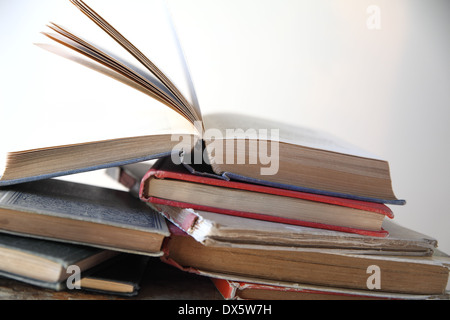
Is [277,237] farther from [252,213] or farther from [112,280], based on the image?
[112,280]

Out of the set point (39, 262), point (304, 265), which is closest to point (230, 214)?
point (304, 265)

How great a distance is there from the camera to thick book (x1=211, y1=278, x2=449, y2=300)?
0.68 meters

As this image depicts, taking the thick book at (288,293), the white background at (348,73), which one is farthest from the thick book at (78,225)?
the white background at (348,73)

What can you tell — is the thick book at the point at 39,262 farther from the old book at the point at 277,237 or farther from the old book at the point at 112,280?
the old book at the point at 277,237

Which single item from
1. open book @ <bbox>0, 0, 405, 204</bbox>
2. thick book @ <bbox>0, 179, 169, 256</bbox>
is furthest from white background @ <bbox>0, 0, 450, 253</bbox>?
thick book @ <bbox>0, 179, 169, 256</bbox>

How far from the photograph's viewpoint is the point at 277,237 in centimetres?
62

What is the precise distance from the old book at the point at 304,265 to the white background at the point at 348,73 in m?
0.96

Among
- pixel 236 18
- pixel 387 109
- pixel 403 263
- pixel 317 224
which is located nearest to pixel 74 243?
pixel 317 224

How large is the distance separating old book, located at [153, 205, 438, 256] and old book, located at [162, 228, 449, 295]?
0.01 m

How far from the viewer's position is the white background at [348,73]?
1623 millimetres

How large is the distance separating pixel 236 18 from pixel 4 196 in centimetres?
121

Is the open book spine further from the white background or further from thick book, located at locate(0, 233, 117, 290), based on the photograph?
the white background

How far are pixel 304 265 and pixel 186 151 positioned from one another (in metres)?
0.27

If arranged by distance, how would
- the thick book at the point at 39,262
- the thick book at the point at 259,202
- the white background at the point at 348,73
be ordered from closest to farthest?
the thick book at the point at 39,262 → the thick book at the point at 259,202 → the white background at the point at 348,73
